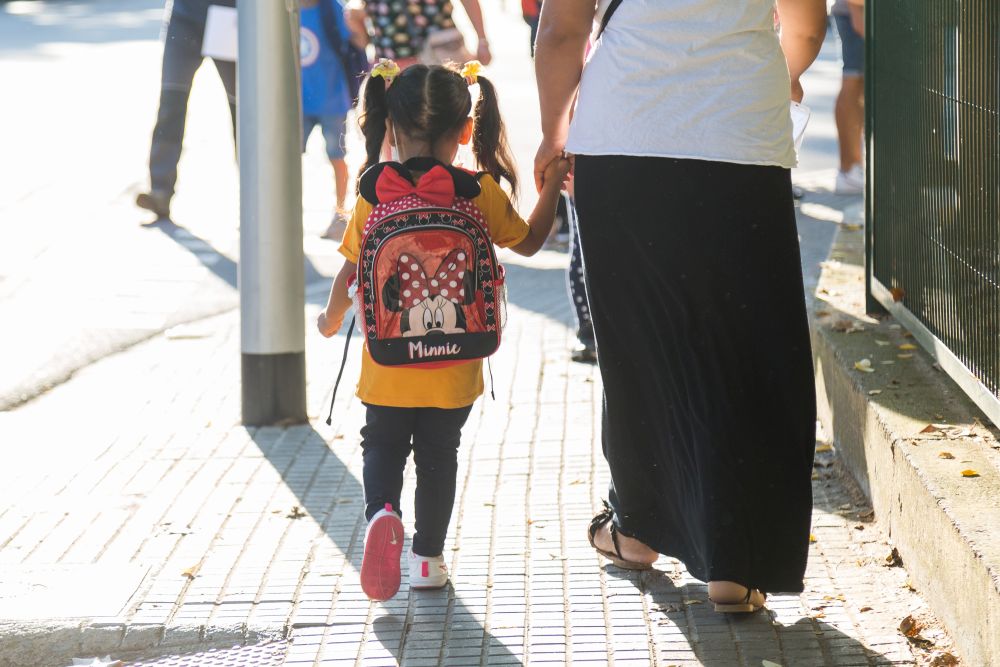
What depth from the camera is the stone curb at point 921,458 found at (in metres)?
→ 3.46

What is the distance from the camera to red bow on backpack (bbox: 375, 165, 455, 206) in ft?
12.6

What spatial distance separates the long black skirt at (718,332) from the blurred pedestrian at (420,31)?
16.9 feet

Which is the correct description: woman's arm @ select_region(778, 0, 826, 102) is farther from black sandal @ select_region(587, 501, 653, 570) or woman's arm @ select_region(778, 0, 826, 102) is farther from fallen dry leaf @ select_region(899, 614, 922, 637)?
fallen dry leaf @ select_region(899, 614, 922, 637)

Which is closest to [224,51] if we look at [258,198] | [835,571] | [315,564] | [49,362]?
[49,362]

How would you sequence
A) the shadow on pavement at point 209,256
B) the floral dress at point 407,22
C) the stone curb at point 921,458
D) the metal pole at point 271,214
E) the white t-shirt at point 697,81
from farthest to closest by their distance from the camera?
the floral dress at point 407,22, the shadow on pavement at point 209,256, the metal pole at point 271,214, the white t-shirt at point 697,81, the stone curb at point 921,458

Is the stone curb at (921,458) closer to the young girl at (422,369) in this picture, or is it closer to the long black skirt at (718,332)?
the long black skirt at (718,332)

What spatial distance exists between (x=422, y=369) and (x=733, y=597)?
3.21 feet

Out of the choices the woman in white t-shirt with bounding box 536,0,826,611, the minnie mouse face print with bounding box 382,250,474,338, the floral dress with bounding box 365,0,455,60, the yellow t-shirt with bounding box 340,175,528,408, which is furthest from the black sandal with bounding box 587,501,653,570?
the floral dress with bounding box 365,0,455,60

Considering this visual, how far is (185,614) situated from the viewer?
4.00 m

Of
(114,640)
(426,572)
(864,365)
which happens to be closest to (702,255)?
(426,572)

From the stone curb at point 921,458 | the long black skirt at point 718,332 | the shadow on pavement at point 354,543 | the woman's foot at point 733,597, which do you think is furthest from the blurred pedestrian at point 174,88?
the woman's foot at point 733,597

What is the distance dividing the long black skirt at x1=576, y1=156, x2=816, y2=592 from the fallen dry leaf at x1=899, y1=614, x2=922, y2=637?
0.26 metres

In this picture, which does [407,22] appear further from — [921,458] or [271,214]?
[921,458]

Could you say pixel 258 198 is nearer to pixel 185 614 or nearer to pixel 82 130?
pixel 185 614
